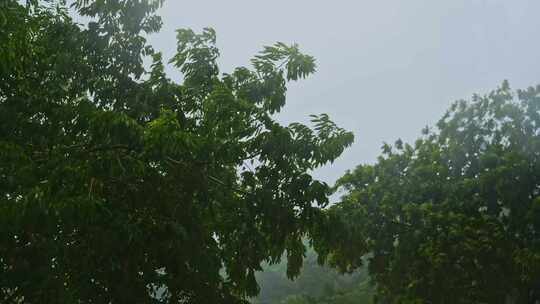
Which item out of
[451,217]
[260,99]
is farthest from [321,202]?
[451,217]

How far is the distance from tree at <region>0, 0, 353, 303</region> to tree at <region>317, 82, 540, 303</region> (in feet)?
28.2

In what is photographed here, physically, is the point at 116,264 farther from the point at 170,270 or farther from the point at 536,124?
the point at 536,124

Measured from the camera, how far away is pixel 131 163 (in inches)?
282

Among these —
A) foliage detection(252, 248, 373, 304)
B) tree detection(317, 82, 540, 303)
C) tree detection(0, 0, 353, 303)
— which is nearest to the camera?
tree detection(0, 0, 353, 303)

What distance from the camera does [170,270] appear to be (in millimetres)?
8805

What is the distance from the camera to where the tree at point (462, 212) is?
1784 cm

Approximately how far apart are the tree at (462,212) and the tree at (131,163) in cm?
859

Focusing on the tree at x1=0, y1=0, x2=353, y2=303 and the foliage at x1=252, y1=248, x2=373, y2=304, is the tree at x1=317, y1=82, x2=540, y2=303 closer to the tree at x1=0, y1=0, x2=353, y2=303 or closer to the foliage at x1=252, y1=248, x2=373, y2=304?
the tree at x1=0, y1=0, x2=353, y2=303

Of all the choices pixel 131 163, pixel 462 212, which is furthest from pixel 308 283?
pixel 131 163

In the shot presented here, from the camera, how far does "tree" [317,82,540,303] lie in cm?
1784

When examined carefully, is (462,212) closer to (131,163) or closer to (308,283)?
(131,163)

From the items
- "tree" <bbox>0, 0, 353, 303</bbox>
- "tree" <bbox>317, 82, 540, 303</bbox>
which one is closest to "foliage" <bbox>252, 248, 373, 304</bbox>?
"tree" <bbox>317, 82, 540, 303</bbox>

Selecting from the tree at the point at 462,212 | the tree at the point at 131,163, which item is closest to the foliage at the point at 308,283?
the tree at the point at 462,212

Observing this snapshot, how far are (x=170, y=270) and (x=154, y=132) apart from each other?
9.69 ft
